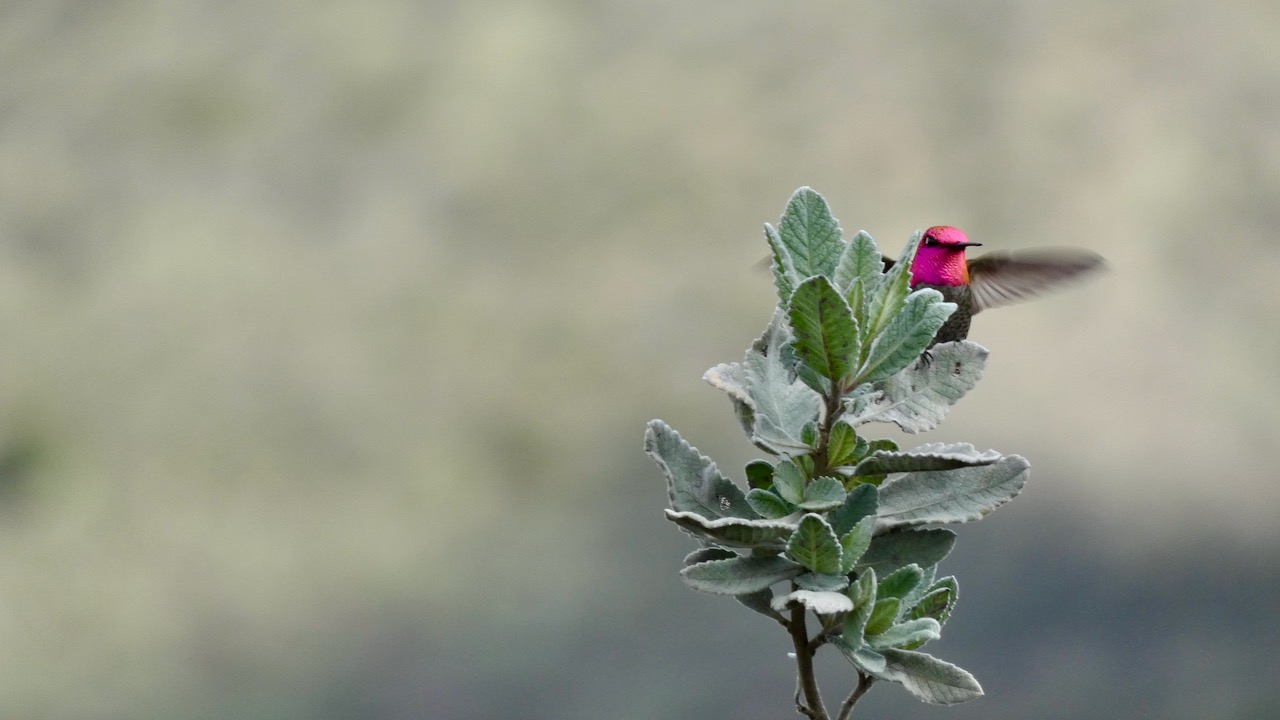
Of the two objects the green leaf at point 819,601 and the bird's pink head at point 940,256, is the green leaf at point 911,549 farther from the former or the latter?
the bird's pink head at point 940,256

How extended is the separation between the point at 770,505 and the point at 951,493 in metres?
0.16

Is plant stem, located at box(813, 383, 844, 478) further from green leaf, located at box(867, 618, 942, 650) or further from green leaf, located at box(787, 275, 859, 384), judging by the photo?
green leaf, located at box(867, 618, 942, 650)

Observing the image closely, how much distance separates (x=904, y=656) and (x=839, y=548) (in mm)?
136

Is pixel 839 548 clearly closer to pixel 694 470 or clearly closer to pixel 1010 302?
pixel 694 470

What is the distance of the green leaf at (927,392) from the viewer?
1.00m

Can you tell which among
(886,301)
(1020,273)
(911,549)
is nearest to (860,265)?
(886,301)

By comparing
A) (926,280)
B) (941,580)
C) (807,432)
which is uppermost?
(926,280)

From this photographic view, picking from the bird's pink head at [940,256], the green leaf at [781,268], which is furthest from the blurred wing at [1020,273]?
the green leaf at [781,268]

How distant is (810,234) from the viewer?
3.24 feet

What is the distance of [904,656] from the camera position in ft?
3.21

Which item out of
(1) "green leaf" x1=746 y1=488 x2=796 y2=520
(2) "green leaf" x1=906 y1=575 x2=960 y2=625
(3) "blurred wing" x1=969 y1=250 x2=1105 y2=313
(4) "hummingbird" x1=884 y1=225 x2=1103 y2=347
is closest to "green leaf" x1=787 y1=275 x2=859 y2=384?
(1) "green leaf" x1=746 y1=488 x2=796 y2=520

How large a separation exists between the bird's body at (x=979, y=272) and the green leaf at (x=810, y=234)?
0.91 metres

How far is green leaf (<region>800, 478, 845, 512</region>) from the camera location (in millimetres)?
944

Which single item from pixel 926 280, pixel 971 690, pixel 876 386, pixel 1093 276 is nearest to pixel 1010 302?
pixel 1093 276
